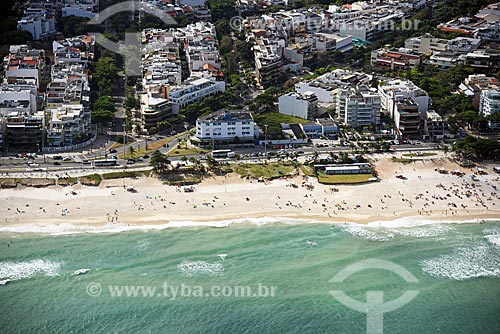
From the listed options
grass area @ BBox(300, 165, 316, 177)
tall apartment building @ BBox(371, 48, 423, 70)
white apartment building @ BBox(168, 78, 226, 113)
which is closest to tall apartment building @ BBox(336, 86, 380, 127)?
grass area @ BBox(300, 165, 316, 177)

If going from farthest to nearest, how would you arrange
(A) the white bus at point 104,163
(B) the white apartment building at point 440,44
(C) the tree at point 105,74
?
(B) the white apartment building at point 440,44 → (C) the tree at point 105,74 → (A) the white bus at point 104,163

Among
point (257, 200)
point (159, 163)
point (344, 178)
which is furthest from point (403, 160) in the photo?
point (159, 163)

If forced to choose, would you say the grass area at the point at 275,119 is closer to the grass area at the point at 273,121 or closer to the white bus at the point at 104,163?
the grass area at the point at 273,121

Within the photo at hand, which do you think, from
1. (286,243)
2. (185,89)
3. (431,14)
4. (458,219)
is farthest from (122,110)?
(431,14)

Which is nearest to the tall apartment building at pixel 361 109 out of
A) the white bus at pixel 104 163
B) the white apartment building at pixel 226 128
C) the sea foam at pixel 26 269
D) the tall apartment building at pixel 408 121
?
the tall apartment building at pixel 408 121

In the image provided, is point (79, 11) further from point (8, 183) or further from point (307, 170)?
point (307, 170)

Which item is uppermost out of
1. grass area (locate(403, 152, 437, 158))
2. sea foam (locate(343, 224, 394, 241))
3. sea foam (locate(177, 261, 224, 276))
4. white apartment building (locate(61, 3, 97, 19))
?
white apartment building (locate(61, 3, 97, 19))

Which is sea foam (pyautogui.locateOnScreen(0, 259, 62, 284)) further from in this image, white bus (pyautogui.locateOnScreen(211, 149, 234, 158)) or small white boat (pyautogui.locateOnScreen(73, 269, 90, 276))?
white bus (pyautogui.locateOnScreen(211, 149, 234, 158))
